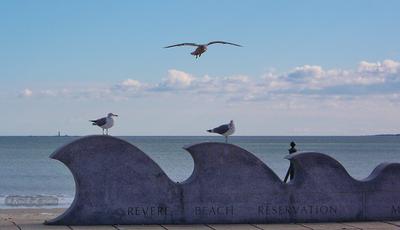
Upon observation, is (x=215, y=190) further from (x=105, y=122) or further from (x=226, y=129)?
(x=105, y=122)

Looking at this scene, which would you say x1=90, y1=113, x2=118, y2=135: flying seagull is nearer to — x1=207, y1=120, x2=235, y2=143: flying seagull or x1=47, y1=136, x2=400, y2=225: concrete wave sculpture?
x1=47, y1=136, x2=400, y2=225: concrete wave sculpture

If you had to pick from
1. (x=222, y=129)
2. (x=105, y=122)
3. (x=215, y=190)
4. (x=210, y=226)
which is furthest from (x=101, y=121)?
(x=210, y=226)

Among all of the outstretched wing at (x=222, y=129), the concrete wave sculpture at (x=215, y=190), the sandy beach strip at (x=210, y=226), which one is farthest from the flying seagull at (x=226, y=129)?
the sandy beach strip at (x=210, y=226)

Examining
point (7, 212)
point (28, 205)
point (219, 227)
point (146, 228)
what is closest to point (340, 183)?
point (219, 227)

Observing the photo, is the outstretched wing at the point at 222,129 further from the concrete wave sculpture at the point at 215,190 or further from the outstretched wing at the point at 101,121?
the outstretched wing at the point at 101,121

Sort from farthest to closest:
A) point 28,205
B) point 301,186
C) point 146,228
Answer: point 28,205
point 301,186
point 146,228

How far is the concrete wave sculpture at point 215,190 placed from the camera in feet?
53.7

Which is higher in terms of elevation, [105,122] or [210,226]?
[105,122]

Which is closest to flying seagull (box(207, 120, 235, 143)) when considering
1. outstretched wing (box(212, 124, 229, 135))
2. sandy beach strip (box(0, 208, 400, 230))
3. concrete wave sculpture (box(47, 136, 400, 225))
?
outstretched wing (box(212, 124, 229, 135))

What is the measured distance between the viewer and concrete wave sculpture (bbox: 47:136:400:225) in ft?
53.7

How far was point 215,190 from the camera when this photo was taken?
55.3 ft

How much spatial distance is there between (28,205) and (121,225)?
11064mm

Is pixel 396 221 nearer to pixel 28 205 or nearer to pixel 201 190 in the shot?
pixel 201 190

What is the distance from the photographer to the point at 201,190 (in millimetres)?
16781
